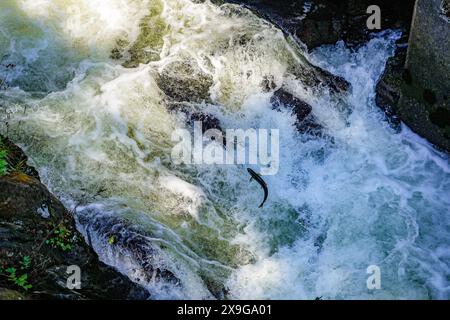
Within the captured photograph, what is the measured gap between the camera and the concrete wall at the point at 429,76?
8.70 meters

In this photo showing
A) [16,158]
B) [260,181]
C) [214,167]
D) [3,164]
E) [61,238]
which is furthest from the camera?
[214,167]

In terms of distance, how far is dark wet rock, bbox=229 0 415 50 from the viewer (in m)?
11.2

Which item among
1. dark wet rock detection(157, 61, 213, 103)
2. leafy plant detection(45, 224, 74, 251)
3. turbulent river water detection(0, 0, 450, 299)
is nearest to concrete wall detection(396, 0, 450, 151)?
turbulent river water detection(0, 0, 450, 299)

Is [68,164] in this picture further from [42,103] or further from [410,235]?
[410,235]

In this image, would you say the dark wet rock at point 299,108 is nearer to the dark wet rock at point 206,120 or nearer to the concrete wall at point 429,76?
the dark wet rock at point 206,120

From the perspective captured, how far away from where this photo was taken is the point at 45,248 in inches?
300

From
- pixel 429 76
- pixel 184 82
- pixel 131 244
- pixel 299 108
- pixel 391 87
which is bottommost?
pixel 131 244

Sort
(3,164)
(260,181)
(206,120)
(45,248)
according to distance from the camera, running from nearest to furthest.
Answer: (45,248) → (3,164) → (260,181) → (206,120)

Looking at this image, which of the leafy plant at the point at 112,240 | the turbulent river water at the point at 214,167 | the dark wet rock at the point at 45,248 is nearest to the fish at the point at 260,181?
the turbulent river water at the point at 214,167

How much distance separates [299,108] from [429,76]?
251 cm

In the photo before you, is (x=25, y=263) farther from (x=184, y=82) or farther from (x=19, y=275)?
(x=184, y=82)

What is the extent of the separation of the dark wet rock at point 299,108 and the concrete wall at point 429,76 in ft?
5.98

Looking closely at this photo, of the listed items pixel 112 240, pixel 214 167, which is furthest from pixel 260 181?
pixel 112 240

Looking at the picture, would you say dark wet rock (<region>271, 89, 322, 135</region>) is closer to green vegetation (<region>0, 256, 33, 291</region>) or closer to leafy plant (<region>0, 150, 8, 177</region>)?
leafy plant (<region>0, 150, 8, 177</region>)
